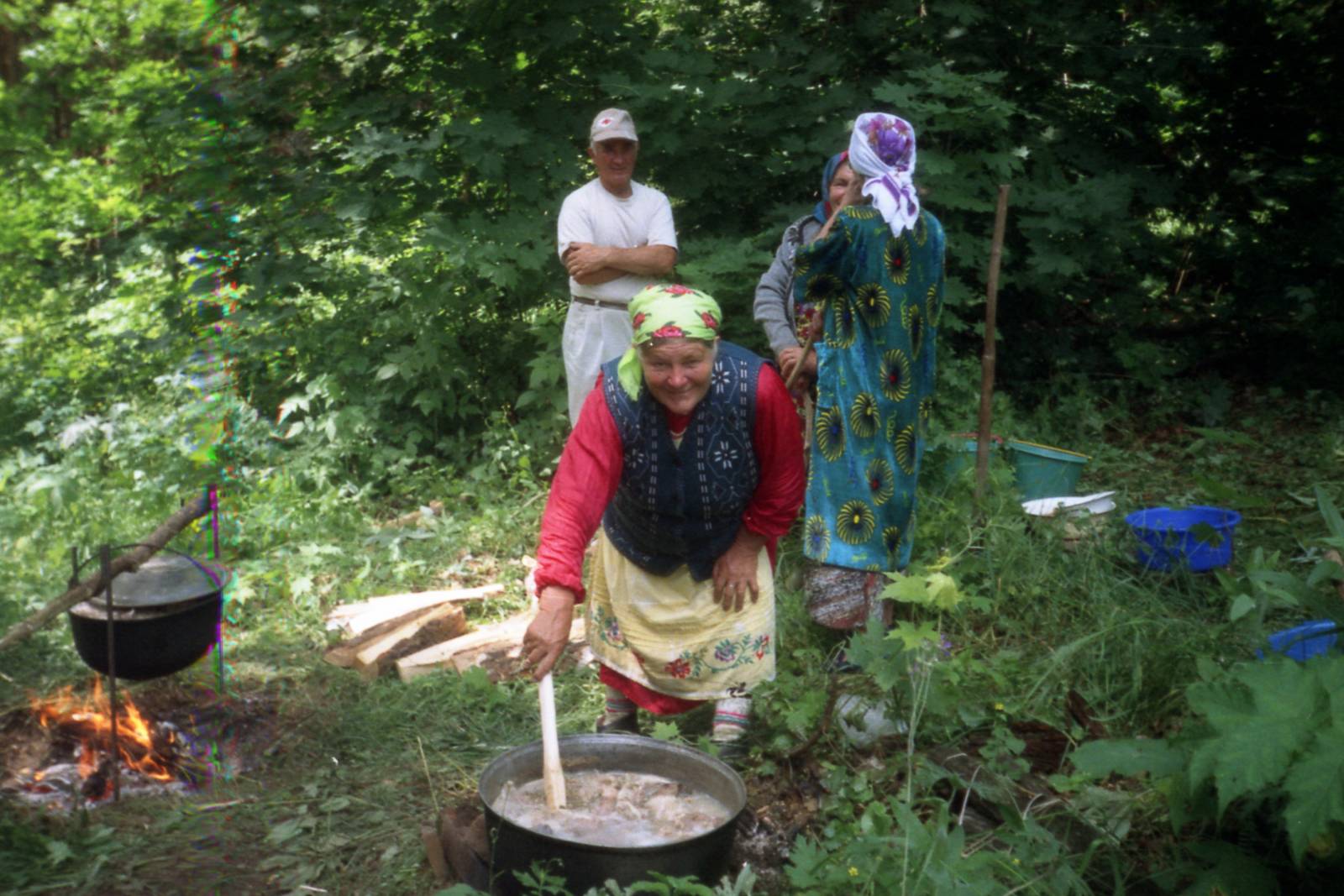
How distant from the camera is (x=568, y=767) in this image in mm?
3119

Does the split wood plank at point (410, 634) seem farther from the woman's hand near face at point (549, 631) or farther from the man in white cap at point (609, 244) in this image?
the woman's hand near face at point (549, 631)

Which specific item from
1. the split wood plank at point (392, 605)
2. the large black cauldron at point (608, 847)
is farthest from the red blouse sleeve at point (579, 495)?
the split wood plank at point (392, 605)

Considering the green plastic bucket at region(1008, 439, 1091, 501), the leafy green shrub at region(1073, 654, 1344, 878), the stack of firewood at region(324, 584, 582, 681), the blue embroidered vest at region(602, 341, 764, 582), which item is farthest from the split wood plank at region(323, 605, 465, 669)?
the leafy green shrub at region(1073, 654, 1344, 878)

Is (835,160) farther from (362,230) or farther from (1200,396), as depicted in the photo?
(1200,396)

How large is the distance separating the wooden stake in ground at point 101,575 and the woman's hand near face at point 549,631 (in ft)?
5.37

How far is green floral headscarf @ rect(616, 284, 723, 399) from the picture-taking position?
3.15 m

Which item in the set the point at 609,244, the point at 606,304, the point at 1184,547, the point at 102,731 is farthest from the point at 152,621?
the point at 1184,547

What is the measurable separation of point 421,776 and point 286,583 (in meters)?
2.16

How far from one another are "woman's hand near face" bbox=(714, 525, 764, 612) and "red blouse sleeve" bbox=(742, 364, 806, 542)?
0.04 meters

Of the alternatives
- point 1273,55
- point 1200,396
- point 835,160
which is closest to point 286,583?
point 835,160

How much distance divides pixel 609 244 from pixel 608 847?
360 centimetres

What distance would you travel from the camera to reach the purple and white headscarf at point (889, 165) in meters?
3.91

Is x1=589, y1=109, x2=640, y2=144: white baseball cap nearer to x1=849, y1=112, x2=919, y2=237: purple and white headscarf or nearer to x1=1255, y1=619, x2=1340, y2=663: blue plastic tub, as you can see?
x1=849, y1=112, x2=919, y2=237: purple and white headscarf

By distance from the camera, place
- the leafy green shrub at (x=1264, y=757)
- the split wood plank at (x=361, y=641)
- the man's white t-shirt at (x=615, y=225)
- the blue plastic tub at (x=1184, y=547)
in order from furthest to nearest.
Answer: the man's white t-shirt at (x=615, y=225) → the split wood plank at (x=361, y=641) → the blue plastic tub at (x=1184, y=547) → the leafy green shrub at (x=1264, y=757)
